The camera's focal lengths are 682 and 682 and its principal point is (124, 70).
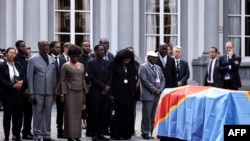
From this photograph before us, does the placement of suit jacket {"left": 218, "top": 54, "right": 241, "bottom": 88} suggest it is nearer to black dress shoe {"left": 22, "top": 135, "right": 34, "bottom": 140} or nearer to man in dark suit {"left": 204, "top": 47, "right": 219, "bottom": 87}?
man in dark suit {"left": 204, "top": 47, "right": 219, "bottom": 87}

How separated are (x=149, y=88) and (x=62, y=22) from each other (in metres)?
10.0

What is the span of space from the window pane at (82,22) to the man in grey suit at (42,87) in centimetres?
1061

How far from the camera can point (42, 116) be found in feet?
46.5

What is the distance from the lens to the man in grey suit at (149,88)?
15314mm

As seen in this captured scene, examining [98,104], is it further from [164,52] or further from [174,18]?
[174,18]

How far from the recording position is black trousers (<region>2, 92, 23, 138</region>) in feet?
45.9

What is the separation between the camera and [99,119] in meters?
14.9

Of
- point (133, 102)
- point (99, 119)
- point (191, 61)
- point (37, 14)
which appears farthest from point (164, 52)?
point (191, 61)

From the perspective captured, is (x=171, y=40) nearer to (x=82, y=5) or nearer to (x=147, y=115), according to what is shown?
(x=82, y=5)

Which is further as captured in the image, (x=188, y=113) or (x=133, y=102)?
(x=133, y=102)

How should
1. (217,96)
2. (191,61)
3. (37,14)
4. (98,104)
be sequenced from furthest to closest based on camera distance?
(191,61) < (37,14) < (98,104) < (217,96)

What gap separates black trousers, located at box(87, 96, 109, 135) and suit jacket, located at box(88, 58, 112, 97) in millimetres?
A: 144

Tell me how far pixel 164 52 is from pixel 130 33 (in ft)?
27.9

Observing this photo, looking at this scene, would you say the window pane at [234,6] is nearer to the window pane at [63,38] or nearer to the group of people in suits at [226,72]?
the window pane at [63,38]
